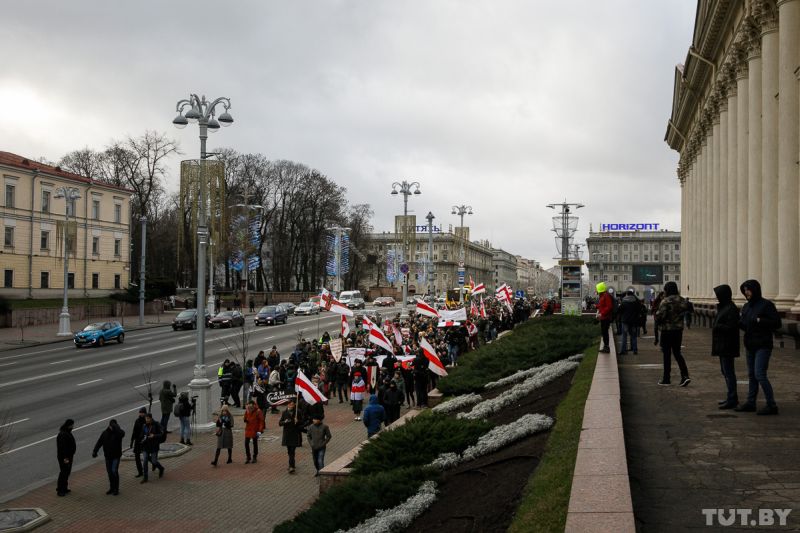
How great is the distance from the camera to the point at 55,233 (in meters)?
65.4

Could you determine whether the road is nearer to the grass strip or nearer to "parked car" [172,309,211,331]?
"parked car" [172,309,211,331]

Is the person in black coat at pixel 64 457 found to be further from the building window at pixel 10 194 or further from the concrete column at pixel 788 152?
the building window at pixel 10 194

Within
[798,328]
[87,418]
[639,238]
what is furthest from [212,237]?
[639,238]

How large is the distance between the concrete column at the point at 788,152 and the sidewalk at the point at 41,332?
128 ft

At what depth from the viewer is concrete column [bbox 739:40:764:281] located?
25.0m

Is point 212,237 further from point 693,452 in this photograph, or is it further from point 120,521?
point 693,452

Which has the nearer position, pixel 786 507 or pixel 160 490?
pixel 786 507

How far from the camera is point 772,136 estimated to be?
2286 centimetres

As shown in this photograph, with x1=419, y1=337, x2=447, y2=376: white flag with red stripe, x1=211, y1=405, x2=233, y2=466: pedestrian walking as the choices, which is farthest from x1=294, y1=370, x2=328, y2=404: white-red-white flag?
x1=419, y1=337, x2=447, y2=376: white flag with red stripe

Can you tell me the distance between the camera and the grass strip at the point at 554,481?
231 inches

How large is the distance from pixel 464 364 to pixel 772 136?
38.4 ft

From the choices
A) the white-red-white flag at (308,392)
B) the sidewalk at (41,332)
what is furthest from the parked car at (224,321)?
the white-red-white flag at (308,392)

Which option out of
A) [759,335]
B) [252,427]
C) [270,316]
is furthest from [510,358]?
[270,316]

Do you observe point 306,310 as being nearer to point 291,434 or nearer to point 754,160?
point 754,160
